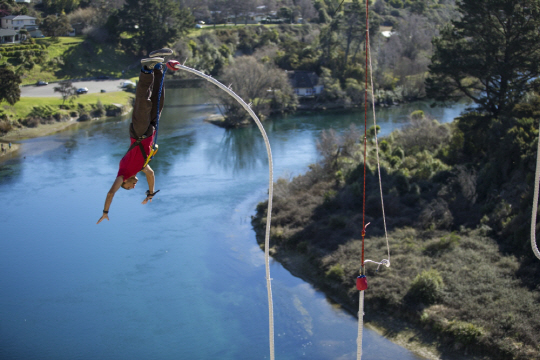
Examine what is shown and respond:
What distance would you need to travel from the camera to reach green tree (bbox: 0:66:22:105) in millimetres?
41031

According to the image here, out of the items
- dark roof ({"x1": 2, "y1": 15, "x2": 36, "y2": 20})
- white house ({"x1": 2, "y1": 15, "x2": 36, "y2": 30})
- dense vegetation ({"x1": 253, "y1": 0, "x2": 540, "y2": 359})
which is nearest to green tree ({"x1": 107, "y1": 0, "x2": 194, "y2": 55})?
dark roof ({"x1": 2, "y1": 15, "x2": 36, "y2": 20})

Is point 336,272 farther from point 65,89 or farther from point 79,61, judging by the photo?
point 79,61

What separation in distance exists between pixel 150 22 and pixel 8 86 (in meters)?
20.6

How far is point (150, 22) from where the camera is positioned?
191 ft

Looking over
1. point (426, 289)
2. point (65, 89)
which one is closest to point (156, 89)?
point (426, 289)

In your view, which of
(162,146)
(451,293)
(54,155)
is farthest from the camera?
(162,146)

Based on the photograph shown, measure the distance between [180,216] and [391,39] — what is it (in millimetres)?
45742

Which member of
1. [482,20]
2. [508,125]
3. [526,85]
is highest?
[482,20]

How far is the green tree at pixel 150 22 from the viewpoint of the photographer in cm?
5784

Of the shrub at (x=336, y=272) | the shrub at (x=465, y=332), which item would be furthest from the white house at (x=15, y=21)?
the shrub at (x=465, y=332)

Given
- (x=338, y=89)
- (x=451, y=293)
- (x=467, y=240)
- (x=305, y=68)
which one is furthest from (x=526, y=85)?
(x=305, y=68)

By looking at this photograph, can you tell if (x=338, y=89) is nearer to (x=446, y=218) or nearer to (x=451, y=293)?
(x=446, y=218)

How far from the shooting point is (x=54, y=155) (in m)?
37.4

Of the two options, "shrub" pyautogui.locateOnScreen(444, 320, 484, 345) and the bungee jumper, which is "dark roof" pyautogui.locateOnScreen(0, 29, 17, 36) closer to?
"shrub" pyautogui.locateOnScreen(444, 320, 484, 345)
